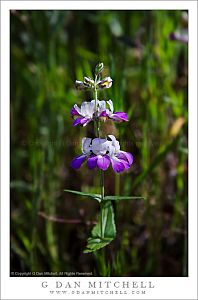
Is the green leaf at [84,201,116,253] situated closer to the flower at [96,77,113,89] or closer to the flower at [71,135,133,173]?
the flower at [71,135,133,173]

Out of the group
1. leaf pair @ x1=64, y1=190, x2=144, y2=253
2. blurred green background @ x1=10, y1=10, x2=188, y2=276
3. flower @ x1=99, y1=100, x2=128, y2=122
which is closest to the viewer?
flower @ x1=99, y1=100, x2=128, y2=122

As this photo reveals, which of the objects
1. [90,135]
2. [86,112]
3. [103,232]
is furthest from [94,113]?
[90,135]

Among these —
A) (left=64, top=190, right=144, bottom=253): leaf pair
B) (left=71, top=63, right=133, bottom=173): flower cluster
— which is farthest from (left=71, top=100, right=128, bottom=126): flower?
(left=64, top=190, right=144, bottom=253): leaf pair

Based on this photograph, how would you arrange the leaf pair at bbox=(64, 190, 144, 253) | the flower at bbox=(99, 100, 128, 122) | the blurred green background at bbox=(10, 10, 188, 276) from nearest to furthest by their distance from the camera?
the flower at bbox=(99, 100, 128, 122), the leaf pair at bbox=(64, 190, 144, 253), the blurred green background at bbox=(10, 10, 188, 276)

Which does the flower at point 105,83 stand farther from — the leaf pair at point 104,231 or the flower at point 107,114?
the leaf pair at point 104,231

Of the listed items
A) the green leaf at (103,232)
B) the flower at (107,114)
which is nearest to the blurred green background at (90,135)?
the green leaf at (103,232)

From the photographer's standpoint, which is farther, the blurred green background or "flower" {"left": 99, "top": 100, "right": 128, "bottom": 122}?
the blurred green background
